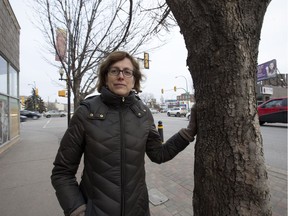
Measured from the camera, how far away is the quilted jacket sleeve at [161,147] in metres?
1.63

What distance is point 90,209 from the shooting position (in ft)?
4.26

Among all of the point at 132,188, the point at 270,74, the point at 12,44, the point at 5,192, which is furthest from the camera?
the point at 270,74

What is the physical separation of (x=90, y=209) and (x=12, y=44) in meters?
8.95

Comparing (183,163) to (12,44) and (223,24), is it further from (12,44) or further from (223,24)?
(12,44)

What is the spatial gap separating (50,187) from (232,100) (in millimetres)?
3798

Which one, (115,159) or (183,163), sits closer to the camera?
(115,159)

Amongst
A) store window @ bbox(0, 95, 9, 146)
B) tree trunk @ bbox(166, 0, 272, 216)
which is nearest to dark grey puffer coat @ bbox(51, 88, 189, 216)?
tree trunk @ bbox(166, 0, 272, 216)

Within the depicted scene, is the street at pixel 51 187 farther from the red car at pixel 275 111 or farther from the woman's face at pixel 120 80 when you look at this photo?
the red car at pixel 275 111

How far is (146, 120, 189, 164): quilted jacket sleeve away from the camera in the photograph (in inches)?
64.3

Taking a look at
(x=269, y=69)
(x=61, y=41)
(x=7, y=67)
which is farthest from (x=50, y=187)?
(x=269, y=69)

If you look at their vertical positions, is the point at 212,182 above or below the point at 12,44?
below

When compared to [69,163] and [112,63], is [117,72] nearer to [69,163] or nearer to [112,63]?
[112,63]

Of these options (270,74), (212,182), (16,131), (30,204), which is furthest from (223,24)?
(270,74)

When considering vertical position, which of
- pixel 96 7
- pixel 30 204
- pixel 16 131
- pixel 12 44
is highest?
pixel 96 7
